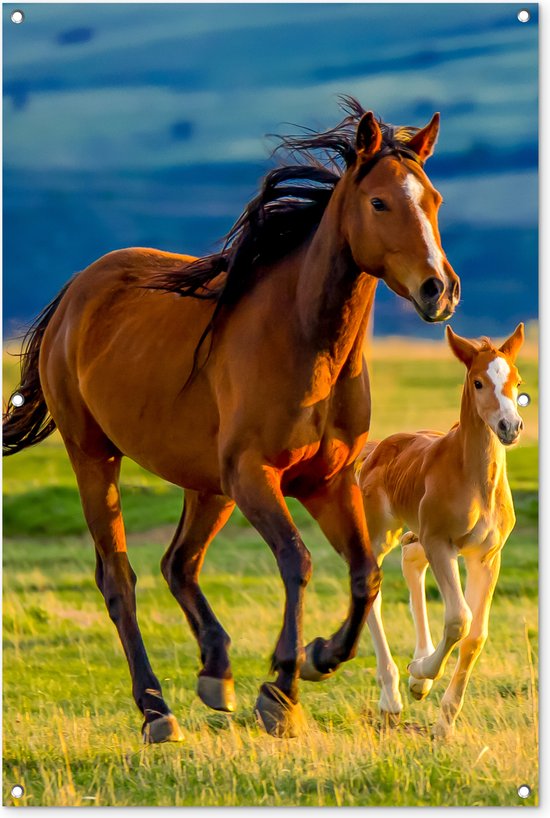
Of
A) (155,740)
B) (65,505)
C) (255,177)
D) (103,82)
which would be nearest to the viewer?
(155,740)

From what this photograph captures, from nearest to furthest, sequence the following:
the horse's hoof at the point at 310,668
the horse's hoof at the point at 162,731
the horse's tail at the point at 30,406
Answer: the horse's hoof at the point at 310,668 < the horse's hoof at the point at 162,731 < the horse's tail at the point at 30,406

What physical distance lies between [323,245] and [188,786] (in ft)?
6.28

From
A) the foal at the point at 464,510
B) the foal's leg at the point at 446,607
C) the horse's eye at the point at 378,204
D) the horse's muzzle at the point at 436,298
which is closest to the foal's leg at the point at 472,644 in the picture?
the foal at the point at 464,510

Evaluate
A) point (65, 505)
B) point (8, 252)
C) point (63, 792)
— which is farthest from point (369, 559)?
point (65, 505)

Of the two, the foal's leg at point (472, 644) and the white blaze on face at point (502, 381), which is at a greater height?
the white blaze on face at point (502, 381)

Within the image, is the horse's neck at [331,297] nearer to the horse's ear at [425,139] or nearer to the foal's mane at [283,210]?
the foal's mane at [283,210]

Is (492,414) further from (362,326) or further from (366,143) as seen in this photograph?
(366,143)

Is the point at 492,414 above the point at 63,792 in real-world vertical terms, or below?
above

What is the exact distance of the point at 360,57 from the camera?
5422 mm

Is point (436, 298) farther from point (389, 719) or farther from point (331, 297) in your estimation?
point (389, 719)

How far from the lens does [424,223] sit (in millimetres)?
4398

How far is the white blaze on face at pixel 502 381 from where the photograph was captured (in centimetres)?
481

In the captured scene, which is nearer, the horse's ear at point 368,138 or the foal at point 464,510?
→ the horse's ear at point 368,138

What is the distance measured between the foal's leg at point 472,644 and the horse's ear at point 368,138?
160cm
